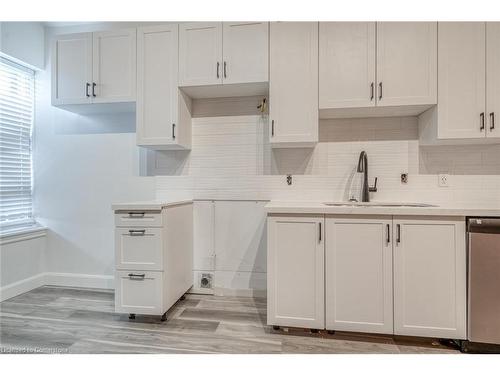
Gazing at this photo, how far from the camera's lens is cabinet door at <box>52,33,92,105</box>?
8.20 feet

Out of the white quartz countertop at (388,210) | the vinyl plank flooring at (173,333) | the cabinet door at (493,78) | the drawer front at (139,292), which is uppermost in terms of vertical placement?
the cabinet door at (493,78)

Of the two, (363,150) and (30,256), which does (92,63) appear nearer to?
(30,256)

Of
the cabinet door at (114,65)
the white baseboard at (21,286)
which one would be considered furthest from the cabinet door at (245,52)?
the white baseboard at (21,286)

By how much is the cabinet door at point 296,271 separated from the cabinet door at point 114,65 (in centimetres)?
175

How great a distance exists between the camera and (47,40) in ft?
9.80

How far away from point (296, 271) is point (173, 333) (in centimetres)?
97

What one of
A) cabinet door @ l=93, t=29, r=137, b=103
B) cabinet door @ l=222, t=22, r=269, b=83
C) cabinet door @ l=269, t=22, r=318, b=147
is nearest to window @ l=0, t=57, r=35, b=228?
cabinet door @ l=93, t=29, r=137, b=103

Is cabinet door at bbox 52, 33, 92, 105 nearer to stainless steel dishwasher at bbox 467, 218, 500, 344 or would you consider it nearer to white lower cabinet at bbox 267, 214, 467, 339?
white lower cabinet at bbox 267, 214, 467, 339

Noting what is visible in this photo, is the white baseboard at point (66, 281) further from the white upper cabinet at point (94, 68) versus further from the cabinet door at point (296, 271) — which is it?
the cabinet door at point (296, 271)

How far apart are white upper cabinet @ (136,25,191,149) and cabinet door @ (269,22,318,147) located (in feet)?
2.77

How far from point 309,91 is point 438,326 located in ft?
6.05

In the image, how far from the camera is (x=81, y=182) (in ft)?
9.59

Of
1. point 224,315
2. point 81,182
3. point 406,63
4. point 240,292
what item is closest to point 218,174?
point 240,292

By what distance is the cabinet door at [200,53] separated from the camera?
2314 mm
